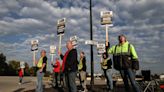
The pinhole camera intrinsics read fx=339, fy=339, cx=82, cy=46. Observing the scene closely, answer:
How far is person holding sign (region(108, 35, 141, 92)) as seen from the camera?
11.0 metres

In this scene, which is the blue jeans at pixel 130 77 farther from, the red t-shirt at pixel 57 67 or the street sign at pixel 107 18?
the red t-shirt at pixel 57 67

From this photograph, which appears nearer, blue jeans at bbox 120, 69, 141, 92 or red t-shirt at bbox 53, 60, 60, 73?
blue jeans at bbox 120, 69, 141, 92

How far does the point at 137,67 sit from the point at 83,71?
5.23 m

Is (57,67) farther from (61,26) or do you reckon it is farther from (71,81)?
(71,81)

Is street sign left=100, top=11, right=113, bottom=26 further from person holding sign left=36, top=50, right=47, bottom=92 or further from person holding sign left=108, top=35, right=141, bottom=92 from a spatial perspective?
person holding sign left=108, top=35, right=141, bottom=92

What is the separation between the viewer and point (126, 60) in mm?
11133

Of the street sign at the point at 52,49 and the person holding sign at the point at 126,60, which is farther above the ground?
the street sign at the point at 52,49

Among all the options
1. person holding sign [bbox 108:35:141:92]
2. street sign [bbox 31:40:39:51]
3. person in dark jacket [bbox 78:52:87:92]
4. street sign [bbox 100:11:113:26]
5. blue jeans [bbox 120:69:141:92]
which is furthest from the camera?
street sign [bbox 31:40:39:51]

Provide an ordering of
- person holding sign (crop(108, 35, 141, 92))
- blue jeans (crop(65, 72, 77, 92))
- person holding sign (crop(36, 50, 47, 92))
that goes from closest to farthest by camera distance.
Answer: person holding sign (crop(108, 35, 141, 92))
blue jeans (crop(65, 72, 77, 92))
person holding sign (crop(36, 50, 47, 92))

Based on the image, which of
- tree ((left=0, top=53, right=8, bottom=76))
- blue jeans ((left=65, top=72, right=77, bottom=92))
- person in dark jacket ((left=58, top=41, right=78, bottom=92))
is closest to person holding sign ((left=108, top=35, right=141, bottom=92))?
person in dark jacket ((left=58, top=41, right=78, bottom=92))

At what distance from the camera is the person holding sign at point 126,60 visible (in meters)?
11.0

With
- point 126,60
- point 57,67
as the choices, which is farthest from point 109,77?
point 57,67

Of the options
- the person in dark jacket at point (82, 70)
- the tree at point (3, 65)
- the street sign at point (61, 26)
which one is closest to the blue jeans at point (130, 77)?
the person in dark jacket at point (82, 70)

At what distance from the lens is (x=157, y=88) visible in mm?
13227
